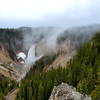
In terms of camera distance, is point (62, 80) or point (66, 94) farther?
point (62, 80)

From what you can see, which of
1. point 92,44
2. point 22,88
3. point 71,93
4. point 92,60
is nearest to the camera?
point 71,93

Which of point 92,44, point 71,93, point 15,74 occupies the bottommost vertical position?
point 15,74

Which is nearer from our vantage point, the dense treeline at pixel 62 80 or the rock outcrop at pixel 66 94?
the rock outcrop at pixel 66 94

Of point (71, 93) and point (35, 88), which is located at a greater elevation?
point (71, 93)

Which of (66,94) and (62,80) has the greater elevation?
(66,94)

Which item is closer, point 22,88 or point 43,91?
point 43,91

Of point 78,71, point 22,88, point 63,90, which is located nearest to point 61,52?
point 78,71

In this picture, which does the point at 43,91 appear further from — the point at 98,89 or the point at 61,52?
the point at 61,52

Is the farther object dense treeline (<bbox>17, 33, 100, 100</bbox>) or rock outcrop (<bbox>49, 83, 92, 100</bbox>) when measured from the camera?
dense treeline (<bbox>17, 33, 100, 100</bbox>)

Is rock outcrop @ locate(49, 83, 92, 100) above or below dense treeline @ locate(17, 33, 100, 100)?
above

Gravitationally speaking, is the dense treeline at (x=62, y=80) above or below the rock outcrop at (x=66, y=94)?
below

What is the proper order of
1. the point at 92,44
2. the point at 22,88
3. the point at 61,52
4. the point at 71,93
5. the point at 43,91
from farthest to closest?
1. the point at 61,52
2. the point at 92,44
3. the point at 22,88
4. the point at 43,91
5. the point at 71,93
